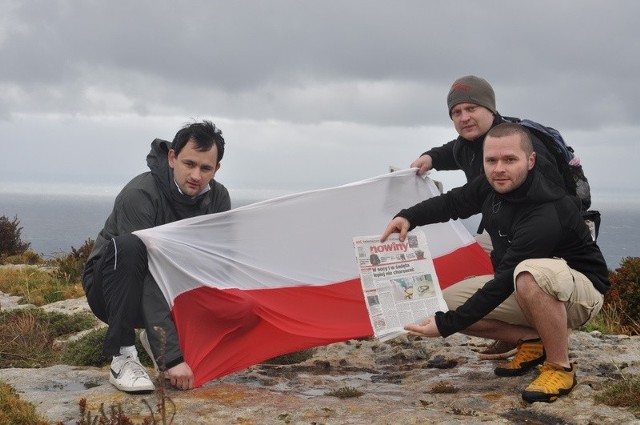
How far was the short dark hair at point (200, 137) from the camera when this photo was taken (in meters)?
6.73

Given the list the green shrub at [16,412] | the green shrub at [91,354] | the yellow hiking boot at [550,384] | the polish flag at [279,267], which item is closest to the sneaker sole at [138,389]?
the polish flag at [279,267]

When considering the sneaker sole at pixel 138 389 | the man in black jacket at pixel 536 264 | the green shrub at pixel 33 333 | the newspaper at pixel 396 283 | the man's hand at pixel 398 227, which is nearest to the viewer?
the man in black jacket at pixel 536 264

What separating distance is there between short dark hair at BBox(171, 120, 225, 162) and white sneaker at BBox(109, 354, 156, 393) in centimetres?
185

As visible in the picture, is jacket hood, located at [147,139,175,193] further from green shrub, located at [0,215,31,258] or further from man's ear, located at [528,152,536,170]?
green shrub, located at [0,215,31,258]

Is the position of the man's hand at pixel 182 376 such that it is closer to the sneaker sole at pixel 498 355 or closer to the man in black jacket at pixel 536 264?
the man in black jacket at pixel 536 264

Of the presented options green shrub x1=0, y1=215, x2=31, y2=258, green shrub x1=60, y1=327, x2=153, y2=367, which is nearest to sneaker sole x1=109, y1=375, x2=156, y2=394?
green shrub x1=60, y1=327, x2=153, y2=367

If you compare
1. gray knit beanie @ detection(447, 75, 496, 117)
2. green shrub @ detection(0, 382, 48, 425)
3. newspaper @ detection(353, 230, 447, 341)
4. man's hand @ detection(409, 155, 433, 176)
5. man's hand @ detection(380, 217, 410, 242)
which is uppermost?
gray knit beanie @ detection(447, 75, 496, 117)

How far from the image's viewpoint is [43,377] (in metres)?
6.93

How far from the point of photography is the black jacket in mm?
5844

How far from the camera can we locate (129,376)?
6266 millimetres

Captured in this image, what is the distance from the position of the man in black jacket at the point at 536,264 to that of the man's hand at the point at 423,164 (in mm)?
1875

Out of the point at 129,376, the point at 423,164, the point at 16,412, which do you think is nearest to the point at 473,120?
the point at 423,164

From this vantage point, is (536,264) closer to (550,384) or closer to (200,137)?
(550,384)

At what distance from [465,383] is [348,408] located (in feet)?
4.39
